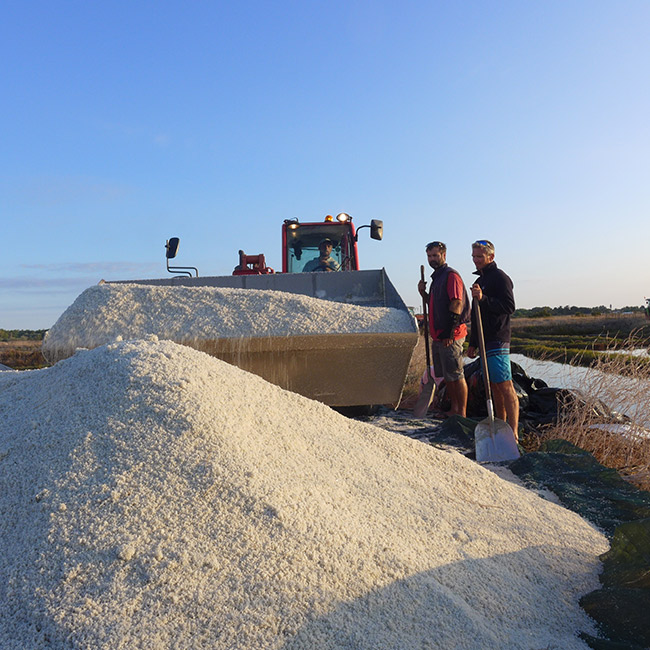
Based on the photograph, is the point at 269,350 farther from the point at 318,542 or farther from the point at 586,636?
the point at 586,636

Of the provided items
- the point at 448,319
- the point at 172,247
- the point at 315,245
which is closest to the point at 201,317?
the point at 448,319

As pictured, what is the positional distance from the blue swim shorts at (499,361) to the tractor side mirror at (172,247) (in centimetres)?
332

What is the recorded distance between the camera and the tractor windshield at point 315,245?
698cm

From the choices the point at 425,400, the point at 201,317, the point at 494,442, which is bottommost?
the point at 494,442

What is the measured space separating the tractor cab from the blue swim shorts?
9.88 feet

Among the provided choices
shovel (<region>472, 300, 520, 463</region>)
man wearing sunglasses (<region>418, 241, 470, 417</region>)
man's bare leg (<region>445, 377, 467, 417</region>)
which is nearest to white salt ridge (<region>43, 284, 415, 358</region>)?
man wearing sunglasses (<region>418, 241, 470, 417</region>)

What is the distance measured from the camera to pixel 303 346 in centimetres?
375

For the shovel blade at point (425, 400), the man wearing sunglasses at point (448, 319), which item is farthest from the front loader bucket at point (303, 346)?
the shovel blade at point (425, 400)

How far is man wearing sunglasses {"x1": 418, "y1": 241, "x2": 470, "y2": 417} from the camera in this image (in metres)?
4.43

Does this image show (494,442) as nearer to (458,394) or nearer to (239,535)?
(458,394)

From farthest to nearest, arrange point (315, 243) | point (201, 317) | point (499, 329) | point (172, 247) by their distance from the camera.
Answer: point (315, 243)
point (172, 247)
point (499, 329)
point (201, 317)

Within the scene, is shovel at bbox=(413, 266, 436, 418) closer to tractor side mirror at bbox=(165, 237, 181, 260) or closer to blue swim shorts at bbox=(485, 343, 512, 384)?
blue swim shorts at bbox=(485, 343, 512, 384)

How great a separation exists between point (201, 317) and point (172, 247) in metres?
2.17

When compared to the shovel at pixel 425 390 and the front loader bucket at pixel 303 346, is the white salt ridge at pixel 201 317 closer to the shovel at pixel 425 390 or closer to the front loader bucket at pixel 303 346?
the front loader bucket at pixel 303 346
